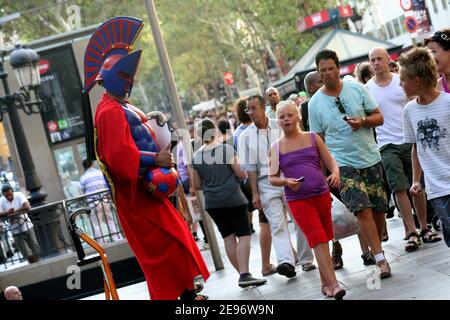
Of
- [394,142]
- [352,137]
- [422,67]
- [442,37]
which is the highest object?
[442,37]

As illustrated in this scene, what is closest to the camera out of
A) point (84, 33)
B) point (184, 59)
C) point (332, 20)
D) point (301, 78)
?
point (84, 33)

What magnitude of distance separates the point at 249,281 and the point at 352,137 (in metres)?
2.21

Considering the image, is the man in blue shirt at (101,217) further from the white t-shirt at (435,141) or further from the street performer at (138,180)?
the white t-shirt at (435,141)

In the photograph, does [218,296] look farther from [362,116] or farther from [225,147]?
[362,116]

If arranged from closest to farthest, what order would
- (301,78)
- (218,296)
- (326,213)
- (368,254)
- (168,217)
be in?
(168,217), (326,213), (368,254), (218,296), (301,78)

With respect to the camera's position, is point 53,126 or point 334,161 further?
point 53,126

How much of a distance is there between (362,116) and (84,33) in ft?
42.0

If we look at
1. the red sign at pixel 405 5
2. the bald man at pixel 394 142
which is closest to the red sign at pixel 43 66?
the bald man at pixel 394 142

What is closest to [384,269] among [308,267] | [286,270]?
[286,270]

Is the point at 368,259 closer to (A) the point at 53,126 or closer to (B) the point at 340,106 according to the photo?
(B) the point at 340,106

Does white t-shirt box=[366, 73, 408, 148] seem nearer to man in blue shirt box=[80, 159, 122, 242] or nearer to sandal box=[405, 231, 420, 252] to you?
sandal box=[405, 231, 420, 252]

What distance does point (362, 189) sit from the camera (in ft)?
28.9

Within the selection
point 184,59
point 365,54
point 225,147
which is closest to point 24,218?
point 225,147

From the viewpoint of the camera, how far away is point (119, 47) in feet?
24.6
